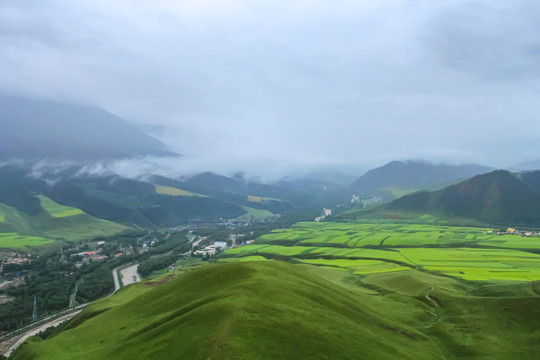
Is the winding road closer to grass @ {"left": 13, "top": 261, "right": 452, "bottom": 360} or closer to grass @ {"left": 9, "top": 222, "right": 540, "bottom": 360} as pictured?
grass @ {"left": 9, "top": 222, "right": 540, "bottom": 360}

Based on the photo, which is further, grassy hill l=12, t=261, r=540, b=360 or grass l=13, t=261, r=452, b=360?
grassy hill l=12, t=261, r=540, b=360

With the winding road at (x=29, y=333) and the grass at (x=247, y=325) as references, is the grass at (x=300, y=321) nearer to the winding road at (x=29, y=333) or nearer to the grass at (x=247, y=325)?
the grass at (x=247, y=325)

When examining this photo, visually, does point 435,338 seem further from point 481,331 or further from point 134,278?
point 134,278

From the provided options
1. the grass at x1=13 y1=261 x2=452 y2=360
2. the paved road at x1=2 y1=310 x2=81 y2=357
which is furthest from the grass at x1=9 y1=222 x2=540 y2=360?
the paved road at x1=2 y1=310 x2=81 y2=357

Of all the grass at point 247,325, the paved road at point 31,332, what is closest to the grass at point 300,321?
the grass at point 247,325

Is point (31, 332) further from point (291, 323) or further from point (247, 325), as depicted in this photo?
point (291, 323)

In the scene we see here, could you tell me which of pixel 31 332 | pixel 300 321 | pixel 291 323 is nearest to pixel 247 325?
pixel 291 323

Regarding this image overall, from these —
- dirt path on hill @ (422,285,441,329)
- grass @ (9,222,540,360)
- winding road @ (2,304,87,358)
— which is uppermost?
grass @ (9,222,540,360)

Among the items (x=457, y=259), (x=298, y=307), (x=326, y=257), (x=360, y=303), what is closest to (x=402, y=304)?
(x=360, y=303)
